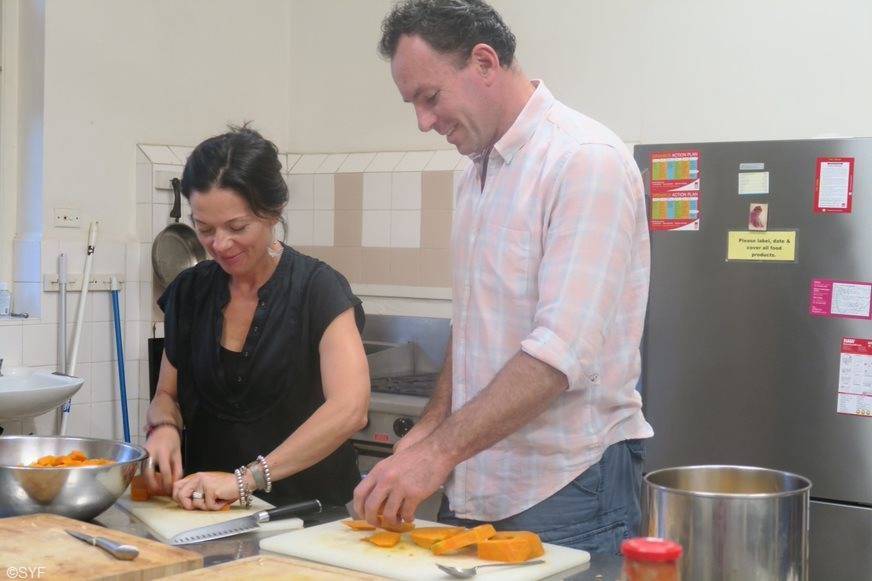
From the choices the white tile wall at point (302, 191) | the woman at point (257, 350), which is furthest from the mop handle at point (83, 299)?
the woman at point (257, 350)

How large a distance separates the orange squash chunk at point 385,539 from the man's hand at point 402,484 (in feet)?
0.06

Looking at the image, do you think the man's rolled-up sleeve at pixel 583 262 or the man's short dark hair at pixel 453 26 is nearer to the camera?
the man's rolled-up sleeve at pixel 583 262

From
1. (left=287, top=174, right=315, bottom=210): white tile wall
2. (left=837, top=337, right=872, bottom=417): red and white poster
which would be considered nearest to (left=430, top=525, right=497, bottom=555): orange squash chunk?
(left=837, top=337, right=872, bottom=417): red and white poster

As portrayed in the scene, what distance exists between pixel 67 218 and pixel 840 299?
265 centimetres

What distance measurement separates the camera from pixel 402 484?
5.09ft

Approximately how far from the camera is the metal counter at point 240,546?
4.86 feet

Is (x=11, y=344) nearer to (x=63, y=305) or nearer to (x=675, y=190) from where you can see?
(x=63, y=305)

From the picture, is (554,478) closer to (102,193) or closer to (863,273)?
(863,273)

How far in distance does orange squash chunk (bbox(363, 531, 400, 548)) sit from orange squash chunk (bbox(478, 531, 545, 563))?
0.15 m

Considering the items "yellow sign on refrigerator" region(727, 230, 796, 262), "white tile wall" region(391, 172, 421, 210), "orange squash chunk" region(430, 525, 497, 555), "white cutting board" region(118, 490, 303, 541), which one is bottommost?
"white cutting board" region(118, 490, 303, 541)

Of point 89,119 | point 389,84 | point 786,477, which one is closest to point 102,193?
point 89,119

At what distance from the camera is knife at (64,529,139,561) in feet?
4.89

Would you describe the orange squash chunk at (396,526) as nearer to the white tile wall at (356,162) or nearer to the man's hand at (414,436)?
the man's hand at (414,436)

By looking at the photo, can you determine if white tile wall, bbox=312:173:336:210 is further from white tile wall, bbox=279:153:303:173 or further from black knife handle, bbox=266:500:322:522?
black knife handle, bbox=266:500:322:522
